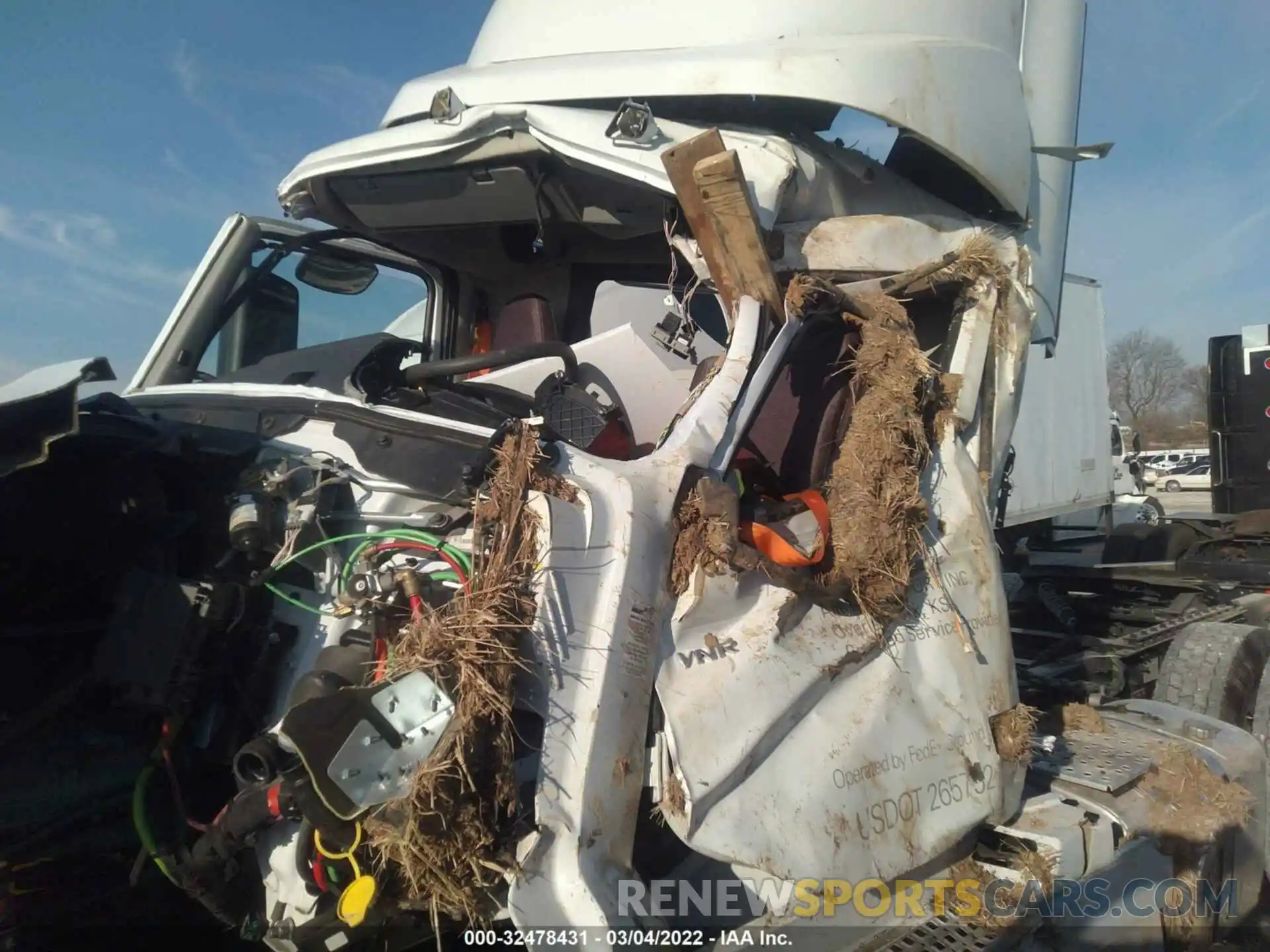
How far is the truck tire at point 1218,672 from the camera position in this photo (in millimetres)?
4098

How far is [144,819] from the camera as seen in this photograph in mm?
2207

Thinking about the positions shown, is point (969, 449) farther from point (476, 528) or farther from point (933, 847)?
point (476, 528)

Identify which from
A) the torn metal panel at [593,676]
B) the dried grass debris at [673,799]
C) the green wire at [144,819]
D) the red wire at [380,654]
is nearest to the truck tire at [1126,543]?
the torn metal panel at [593,676]

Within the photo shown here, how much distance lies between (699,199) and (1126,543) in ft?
17.6

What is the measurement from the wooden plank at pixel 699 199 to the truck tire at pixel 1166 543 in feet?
16.1

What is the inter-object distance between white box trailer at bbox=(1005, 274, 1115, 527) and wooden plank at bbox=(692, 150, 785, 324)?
3.18 meters

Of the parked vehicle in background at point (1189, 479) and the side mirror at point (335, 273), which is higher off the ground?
the side mirror at point (335, 273)

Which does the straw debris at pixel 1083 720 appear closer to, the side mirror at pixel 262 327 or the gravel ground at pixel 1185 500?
the side mirror at pixel 262 327

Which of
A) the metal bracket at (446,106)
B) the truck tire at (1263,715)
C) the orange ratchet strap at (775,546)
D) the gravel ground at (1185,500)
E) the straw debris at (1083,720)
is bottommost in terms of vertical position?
the truck tire at (1263,715)

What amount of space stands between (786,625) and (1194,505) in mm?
23633

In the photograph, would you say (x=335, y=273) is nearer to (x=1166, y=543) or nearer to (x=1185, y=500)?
(x=1166, y=543)

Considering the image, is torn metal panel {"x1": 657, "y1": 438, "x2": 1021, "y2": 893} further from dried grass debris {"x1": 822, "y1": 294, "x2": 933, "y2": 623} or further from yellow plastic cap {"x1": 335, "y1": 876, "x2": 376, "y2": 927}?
yellow plastic cap {"x1": 335, "y1": 876, "x2": 376, "y2": 927}

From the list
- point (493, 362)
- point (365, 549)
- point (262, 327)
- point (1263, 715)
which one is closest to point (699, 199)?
point (493, 362)

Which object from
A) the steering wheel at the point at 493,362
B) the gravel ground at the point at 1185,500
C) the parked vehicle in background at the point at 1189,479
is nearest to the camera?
the steering wheel at the point at 493,362
